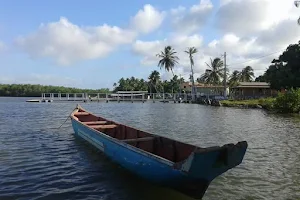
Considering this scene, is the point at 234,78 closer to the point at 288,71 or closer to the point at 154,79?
the point at 154,79

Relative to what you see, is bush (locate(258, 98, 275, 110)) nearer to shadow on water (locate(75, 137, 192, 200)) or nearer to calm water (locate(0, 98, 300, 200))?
calm water (locate(0, 98, 300, 200))

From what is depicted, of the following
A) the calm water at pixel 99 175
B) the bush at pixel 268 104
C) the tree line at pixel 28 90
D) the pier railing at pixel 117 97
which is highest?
the tree line at pixel 28 90

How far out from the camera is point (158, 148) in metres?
10.9

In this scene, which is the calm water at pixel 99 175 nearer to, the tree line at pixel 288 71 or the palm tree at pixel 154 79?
the tree line at pixel 288 71

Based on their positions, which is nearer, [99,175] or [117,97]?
[99,175]

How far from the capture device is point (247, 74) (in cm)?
10869

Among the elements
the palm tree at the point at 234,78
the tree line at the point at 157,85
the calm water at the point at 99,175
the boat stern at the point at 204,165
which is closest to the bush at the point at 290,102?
the calm water at the point at 99,175

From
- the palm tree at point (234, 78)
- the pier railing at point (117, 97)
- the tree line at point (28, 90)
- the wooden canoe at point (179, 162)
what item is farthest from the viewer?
the tree line at point (28, 90)

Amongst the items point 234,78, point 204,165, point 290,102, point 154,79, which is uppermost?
point 154,79

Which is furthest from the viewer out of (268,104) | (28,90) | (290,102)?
(28,90)

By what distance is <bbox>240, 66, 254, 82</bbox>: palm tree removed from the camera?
10769cm

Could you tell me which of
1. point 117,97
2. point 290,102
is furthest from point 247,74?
point 290,102

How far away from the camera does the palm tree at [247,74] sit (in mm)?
107688

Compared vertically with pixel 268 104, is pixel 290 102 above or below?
above
